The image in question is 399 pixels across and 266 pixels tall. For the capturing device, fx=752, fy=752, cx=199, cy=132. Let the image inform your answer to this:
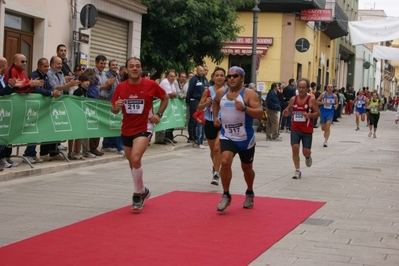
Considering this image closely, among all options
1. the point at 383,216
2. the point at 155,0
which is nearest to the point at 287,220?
the point at 383,216

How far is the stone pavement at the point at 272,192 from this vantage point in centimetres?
746

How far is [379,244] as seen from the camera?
768cm

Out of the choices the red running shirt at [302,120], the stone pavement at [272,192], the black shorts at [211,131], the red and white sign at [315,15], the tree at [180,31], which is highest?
the red and white sign at [315,15]

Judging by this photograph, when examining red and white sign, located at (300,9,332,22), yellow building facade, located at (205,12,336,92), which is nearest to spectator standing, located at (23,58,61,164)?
yellow building facade, located at (205,12,336,92)

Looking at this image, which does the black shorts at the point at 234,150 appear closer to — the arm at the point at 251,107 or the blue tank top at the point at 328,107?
the arm at the point at 251,107

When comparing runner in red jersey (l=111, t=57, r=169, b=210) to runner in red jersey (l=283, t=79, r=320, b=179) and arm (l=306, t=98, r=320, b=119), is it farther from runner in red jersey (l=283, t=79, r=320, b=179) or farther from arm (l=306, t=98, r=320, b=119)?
arm (l=306, t=98, r=320, b=119)

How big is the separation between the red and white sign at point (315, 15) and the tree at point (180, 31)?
11927 mm

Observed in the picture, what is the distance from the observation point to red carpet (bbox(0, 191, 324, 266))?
6723mm

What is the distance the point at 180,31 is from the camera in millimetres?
26672

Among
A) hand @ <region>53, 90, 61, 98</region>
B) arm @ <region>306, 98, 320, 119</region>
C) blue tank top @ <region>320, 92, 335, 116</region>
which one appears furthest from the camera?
blue tank top @ <region>320, 92, 335, 116</region>

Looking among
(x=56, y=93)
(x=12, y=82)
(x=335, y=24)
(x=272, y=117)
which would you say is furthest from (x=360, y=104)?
(x=12, y=82)

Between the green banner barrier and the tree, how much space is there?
10810 mm

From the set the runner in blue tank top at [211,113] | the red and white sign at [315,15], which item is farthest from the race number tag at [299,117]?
the red and white sign at [315,15]

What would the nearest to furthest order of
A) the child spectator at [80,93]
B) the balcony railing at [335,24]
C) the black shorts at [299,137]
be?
1. the black shorts at [299,137]
2. the child spectator at [80,93]
3. the balcony railing at [335,24]
